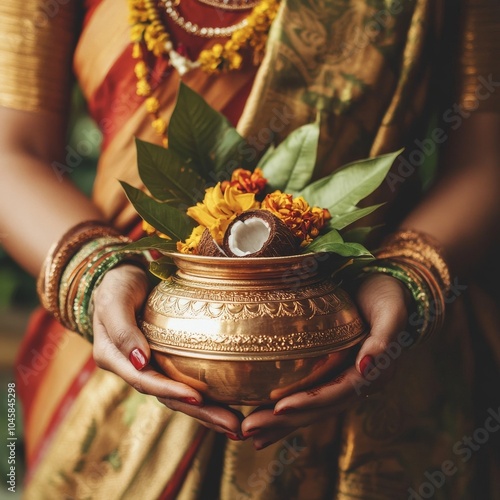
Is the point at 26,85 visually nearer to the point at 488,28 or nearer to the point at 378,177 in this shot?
the point at 378,177

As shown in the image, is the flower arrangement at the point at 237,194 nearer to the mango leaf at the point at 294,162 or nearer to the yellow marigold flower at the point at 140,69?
the mango leaf at the point at 294,162

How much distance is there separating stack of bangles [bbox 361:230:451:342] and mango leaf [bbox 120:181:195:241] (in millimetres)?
218

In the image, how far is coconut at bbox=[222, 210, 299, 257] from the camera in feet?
1.92

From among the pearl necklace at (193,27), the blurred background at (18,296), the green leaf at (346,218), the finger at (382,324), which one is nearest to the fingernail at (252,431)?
the finger at (382,324)

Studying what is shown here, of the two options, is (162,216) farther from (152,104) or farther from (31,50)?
(31,50)

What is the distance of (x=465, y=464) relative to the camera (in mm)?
860

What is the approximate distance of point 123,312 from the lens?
0.64m

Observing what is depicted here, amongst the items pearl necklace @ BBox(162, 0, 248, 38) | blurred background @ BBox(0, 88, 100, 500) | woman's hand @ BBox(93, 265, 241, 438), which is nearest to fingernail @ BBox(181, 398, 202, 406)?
woman's hand @ BBox(93, 265, 241, 438)

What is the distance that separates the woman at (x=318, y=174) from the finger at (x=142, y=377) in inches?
4.0

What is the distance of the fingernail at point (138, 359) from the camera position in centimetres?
59

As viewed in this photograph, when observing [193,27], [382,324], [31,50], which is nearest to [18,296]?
[31,50]

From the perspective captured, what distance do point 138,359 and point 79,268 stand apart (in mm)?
204

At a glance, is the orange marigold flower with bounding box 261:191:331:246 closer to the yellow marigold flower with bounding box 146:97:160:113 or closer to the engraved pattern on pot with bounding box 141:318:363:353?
the engraved pattern on pot with bounding box 141:318:363:353

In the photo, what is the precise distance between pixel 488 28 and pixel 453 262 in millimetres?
326
